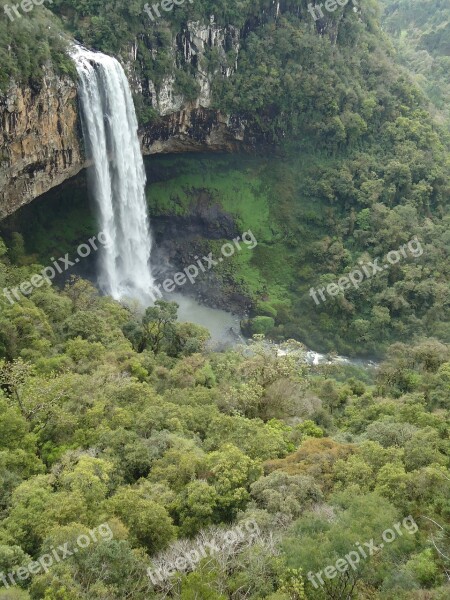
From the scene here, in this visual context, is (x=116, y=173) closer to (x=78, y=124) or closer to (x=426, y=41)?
(x=78, y=124)

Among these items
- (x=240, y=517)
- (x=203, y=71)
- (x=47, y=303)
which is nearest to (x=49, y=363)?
(x=47, y=303)

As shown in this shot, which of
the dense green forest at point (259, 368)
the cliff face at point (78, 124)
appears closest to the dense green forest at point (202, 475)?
the dense green forest at point (259, 368)

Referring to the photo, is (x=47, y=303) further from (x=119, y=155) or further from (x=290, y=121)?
(x=290, y=121)

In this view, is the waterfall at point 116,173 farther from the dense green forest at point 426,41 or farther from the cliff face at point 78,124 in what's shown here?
the dense green forest at point 426,41

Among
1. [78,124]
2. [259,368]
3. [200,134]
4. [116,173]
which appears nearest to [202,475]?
[259,368]

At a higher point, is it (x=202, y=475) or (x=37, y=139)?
(x=37, y=139)
